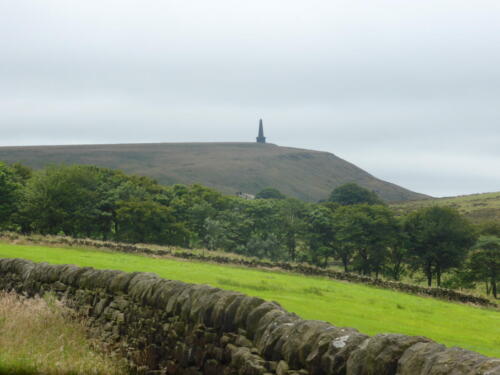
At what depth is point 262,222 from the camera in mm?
77500

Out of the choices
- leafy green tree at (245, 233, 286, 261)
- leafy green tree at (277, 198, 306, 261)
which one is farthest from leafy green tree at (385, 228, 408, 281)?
leafy green tree at (245, 233, 286, 261)

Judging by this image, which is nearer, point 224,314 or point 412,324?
point 224,314

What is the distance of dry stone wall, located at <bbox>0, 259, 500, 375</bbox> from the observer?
16.0ft

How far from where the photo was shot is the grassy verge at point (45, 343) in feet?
29.2

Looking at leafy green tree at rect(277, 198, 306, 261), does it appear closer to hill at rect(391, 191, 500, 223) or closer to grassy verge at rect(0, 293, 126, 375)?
hill at rect(391, 191, 500, 223)

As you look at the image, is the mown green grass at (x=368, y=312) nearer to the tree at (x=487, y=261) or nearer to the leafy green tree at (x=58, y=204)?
the tree at (x=487, y=261)

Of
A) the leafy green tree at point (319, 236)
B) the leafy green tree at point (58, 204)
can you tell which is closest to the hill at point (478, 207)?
the leafy green tree at point (319, 236)

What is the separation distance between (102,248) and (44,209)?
2998 centimetres

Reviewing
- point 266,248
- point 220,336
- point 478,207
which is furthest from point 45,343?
point 478,207

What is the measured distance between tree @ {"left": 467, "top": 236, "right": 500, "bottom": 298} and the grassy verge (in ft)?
168

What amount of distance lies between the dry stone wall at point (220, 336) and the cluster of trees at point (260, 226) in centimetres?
5072

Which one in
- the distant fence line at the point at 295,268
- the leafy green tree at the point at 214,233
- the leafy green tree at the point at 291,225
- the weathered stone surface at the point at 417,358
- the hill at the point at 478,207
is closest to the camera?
the weathered stone surface at the point at 417,358

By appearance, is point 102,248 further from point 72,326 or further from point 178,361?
point 178,361

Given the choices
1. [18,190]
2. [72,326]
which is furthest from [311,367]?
[18,190]
